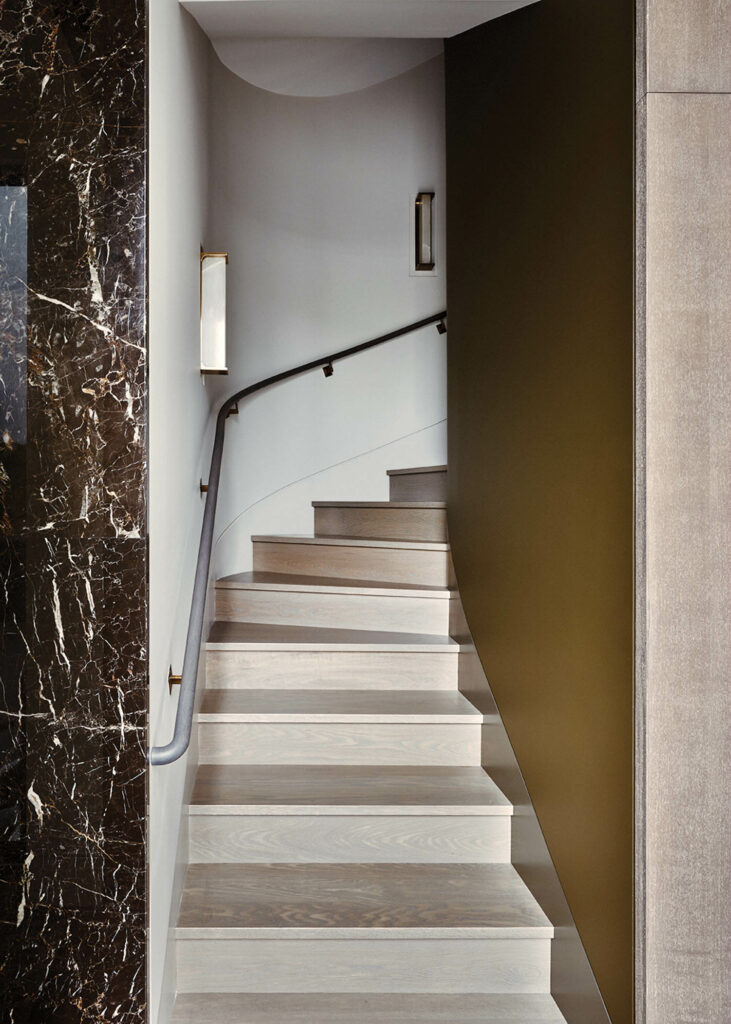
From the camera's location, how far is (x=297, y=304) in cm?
424

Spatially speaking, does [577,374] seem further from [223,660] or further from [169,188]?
[223,660]

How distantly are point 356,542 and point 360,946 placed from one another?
1798 mm

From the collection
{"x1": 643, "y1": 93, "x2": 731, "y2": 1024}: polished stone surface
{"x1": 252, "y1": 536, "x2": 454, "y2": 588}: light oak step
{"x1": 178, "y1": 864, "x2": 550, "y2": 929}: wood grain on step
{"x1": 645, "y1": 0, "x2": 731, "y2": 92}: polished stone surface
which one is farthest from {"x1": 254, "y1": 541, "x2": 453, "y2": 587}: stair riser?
{"x1": 645, "y1": 0, "x2": 731, "y2": 92}: polished stone surface

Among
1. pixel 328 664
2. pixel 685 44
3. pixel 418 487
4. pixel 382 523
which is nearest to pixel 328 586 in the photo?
pixel 328 664

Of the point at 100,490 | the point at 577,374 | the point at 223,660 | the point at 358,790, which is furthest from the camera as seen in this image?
the point at 223,660

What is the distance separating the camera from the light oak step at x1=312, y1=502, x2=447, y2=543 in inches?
143

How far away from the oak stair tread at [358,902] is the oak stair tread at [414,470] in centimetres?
190

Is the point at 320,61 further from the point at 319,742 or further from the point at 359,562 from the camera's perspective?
the point at 319,742

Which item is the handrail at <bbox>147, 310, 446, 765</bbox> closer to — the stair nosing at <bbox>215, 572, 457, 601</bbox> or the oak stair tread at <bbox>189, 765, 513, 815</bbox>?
the oak stair tread at <bbox>189, 765, 513, 815</bbox>

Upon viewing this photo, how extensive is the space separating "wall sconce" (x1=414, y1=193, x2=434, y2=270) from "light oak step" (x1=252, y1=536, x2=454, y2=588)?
1.62m

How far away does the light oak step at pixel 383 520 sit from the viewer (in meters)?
3.63

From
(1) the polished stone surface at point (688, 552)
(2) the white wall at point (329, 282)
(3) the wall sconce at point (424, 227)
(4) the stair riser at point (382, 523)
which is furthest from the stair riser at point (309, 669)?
(3) the wall sconce at point (424, 227)

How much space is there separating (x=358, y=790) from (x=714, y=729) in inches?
48.5

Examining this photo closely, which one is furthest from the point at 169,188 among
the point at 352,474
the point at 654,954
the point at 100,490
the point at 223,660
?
the point at 352,474
